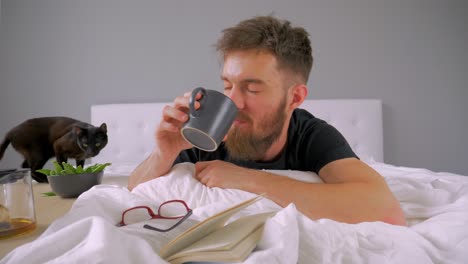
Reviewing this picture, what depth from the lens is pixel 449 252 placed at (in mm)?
579

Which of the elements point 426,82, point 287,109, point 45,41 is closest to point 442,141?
point 426,82

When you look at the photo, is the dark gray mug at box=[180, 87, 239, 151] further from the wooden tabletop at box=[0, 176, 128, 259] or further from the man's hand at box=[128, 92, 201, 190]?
the wooden tabletop at box=[0, 176, 128, 259]

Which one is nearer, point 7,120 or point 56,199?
point 56,199

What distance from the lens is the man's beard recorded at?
100cm

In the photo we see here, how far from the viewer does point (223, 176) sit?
833 mm

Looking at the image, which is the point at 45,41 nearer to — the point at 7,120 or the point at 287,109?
the point at 7,120

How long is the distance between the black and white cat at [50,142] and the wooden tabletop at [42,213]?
25cm

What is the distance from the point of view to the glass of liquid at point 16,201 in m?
0.61

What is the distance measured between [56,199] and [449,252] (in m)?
0.96

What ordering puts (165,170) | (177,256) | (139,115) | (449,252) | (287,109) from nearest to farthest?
(177,256), (449,252), (165,170), (287,109), (139,115)

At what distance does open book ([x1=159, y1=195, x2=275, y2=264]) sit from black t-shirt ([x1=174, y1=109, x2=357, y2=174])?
0.58 metres

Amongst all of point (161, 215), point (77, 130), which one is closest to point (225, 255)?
point (161, 215)

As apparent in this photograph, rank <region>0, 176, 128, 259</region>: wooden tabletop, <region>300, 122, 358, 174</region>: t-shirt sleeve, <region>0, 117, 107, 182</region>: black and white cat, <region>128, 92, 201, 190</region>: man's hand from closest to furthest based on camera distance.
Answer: <region>0, 176, 128, 259</region>: wooden tabletop → <region>128, 92, 201, 190</region>: man's hand → <region>300, 122, 358, 174</region>: t-shirt sleeve → <region>0, 117, 107, 182</region>: black and white cat

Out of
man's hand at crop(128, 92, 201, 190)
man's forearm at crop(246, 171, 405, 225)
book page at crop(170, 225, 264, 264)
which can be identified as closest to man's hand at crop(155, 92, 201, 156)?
man's hand at crop(128, 92, 201, 190)
